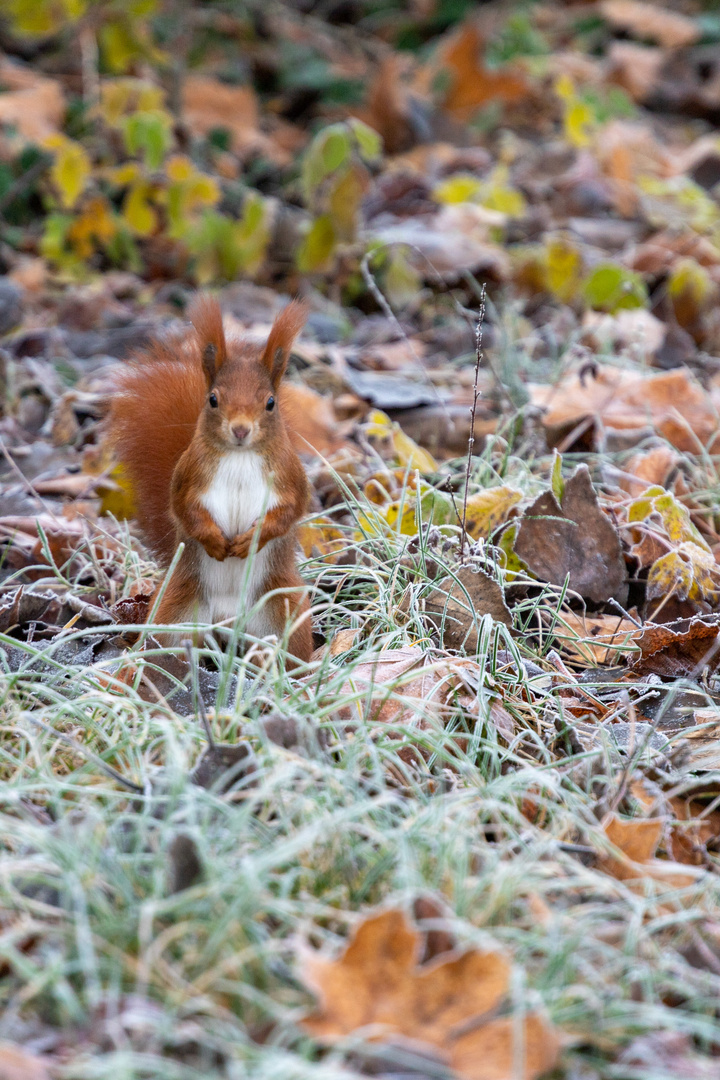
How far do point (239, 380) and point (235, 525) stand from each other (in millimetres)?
221

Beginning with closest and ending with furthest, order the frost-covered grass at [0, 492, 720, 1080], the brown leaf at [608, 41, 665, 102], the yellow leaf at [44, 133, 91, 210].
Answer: the frost-covered grass at [0, 492, 720, 1080] → the yellow leaf at [44, 133, 91, 210] → the brown leaf at [608, 41, 665, 102]

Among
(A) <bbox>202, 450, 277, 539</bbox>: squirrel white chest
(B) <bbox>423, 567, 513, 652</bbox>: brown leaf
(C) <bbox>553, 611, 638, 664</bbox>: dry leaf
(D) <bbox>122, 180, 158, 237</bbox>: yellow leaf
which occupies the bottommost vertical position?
(D) <bbox>122, 180, 158, 237</bbox>: yellow leaf

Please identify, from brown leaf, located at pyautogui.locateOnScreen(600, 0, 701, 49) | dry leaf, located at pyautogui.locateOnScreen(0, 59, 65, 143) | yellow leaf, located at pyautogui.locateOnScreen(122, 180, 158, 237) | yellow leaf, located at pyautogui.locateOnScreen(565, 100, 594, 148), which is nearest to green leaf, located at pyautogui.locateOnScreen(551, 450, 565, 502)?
yellow leaf, located at pyautogui.locateOnScreen(122, 180, 158, 237)

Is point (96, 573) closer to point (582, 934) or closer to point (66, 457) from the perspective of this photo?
point (66, 457)

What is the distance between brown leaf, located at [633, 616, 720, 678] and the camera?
1.98 meters

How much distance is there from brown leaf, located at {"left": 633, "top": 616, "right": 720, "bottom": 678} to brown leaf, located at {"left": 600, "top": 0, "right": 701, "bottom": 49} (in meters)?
6.12

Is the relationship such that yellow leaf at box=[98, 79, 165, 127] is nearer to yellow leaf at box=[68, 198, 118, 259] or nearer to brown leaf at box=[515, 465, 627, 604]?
yellow leaf at box=[68, 198, 118, 259]

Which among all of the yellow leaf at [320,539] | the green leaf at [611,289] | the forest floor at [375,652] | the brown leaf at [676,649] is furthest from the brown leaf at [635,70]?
the brown leaf at [676,649]

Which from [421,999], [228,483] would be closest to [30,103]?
[228,483]

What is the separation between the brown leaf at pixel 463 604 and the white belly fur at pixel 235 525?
286mm

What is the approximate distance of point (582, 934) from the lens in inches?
47.3

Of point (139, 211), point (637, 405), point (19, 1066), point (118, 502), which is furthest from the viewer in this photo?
point (139, 211)

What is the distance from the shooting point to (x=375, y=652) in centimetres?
173

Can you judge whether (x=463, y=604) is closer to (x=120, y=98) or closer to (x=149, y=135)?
(x=149, y=135)
